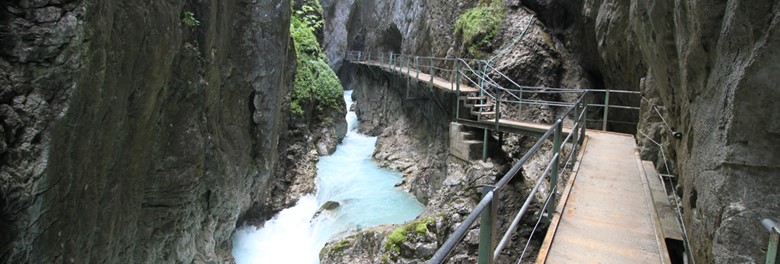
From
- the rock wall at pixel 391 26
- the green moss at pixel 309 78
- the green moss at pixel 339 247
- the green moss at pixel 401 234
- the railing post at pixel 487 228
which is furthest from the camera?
the rock wall at pixel 391 26

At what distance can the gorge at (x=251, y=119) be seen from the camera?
2.45 metres

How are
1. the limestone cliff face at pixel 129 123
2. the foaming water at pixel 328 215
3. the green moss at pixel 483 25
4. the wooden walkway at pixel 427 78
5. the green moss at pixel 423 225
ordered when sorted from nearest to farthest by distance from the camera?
1. the limestone cliff face at pixel 129 123
2. the green moss at pixel 423 225
3. the foaming water at pixel 328 215
4. the wooden walkway at pixel 427 78
5. the green moss at pixel 483 25

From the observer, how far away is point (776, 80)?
2.10 meters

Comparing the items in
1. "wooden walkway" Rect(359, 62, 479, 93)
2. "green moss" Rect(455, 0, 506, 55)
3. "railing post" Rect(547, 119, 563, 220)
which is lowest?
"railing post" Rect(547, 119, 563, 220)

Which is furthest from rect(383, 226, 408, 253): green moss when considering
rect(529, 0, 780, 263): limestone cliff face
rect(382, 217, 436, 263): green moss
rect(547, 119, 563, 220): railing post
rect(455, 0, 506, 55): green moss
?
rect(455, 0, 506, 55): green moss

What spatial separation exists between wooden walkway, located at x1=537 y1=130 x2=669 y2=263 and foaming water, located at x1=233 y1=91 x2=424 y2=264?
271 inches

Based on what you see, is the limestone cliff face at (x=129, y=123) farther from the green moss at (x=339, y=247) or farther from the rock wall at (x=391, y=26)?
the rock wall at (x=391, y=26)

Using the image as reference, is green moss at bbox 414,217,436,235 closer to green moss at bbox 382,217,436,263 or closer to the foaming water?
green moss at bbox 382,217,436,263

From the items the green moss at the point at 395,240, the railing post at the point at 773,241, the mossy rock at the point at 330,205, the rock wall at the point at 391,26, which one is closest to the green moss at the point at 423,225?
the green moss at the point at 395,240

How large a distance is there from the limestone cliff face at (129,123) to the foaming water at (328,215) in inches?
55.1

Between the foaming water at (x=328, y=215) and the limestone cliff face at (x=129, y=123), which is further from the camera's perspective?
the foaming water at (x=328, y=215)

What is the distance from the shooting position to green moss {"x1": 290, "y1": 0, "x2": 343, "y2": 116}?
52.9ft

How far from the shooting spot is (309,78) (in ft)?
55.6

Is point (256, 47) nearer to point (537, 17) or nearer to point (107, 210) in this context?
point (107, 210)
